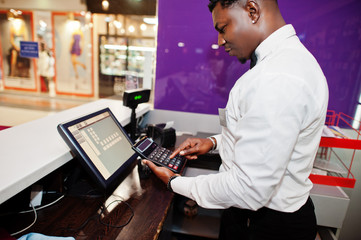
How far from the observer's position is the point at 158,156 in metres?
1.04

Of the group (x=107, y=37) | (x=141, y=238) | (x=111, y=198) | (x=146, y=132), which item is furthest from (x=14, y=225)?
(x=107, y=37)

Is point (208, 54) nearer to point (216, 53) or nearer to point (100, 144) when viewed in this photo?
point (216, 53)

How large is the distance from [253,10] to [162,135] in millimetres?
949

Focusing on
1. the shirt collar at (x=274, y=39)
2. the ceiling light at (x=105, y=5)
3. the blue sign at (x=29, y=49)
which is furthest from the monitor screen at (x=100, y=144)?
the blue sign at (x=29, y=49)

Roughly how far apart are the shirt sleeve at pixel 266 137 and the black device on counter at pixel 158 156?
0.40 metres

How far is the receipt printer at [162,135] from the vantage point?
1.45m

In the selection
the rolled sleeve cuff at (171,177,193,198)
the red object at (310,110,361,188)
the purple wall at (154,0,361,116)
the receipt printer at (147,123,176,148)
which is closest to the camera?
the rolled sleeve cuff at (171,177,193,198)

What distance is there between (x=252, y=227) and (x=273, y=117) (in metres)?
0.48

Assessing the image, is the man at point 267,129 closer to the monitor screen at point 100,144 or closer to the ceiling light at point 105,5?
the monitor screen at point 100,144

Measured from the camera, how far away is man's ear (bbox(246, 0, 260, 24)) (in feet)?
2.14

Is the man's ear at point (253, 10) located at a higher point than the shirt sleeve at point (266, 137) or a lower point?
higher

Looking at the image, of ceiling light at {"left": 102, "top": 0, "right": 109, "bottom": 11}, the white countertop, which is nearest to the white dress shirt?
the white countertop

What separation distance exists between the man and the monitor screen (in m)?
0.26

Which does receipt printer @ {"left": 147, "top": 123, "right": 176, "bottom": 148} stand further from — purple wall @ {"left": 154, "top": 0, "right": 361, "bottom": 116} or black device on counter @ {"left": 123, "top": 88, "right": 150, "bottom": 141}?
purple wall @ {"left": 154, "top": 0, "right": 361, "bottom": 116}
